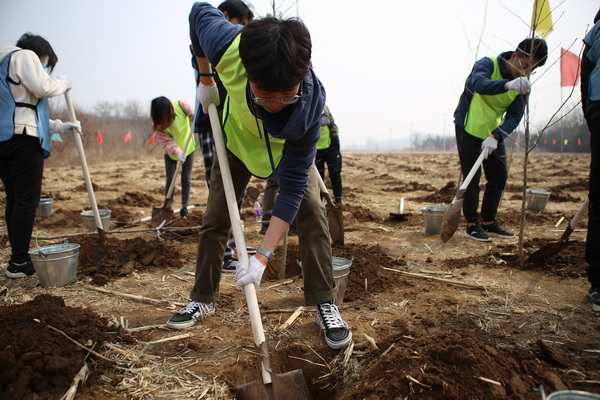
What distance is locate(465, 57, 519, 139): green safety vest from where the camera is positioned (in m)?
4.41

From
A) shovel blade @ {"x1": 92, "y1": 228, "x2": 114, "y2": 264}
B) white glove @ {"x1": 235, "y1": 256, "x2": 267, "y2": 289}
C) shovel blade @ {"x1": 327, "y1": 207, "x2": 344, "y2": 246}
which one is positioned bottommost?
shovel blade @ {"x1": 92, "y1": 228, "x2": 114, "y2": 264}

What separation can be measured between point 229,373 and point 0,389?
40.6 inches

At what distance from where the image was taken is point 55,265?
3246 mm

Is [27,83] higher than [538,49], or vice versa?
[538,49]

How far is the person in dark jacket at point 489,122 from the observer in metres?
4.22

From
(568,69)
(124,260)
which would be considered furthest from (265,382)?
(568,69)

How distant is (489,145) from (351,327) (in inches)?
112

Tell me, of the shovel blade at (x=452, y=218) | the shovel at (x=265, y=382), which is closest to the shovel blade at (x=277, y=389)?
the shovel at (x=265, y=382)

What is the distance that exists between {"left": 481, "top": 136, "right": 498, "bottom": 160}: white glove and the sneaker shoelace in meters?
2.86

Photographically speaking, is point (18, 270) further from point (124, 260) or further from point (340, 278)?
point (340, 278)

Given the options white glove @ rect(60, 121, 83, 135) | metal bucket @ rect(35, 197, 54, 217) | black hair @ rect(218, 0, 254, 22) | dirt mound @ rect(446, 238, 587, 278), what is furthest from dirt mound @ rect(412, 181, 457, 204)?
metal bucket @ rect(35, 197, 54, 217)

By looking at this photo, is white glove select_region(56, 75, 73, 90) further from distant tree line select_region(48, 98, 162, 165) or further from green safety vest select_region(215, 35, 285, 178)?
distant tree line select_region(48, 98, 162, 165)

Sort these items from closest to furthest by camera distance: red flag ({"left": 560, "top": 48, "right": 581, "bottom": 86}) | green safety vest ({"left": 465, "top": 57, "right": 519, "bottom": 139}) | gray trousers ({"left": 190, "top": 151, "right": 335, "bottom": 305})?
gray trousers ({"left": 190, "top": 151, "right": 335, "bottom": 305}) → green safety vest ({"left": 465, "top": 57, "right": 519, "bottom": 139}) → red flag ({"left": 560, "top": 48, "right": 581, "bottom": 86})

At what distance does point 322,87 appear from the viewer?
210 centimetres
